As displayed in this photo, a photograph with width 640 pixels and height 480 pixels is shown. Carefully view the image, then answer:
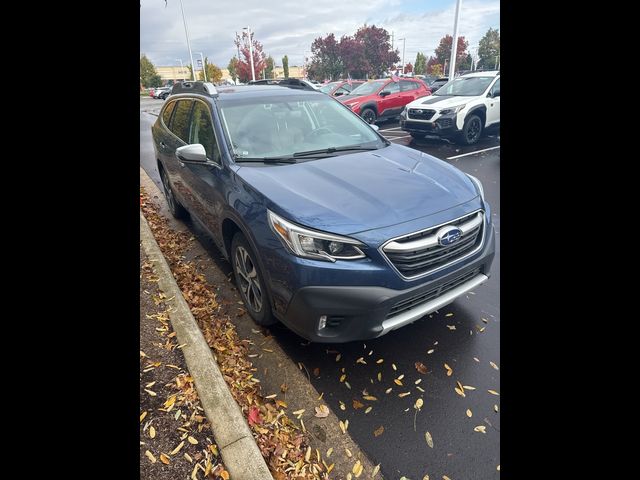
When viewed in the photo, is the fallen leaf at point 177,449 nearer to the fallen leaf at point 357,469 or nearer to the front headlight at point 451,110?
the fallen leaf at point 357,469

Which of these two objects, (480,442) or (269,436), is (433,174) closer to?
(480,442)

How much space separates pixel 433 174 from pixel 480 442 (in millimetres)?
1905

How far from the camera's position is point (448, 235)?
254 centimetres

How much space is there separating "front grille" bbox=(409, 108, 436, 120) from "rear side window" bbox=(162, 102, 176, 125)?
21.7 ft

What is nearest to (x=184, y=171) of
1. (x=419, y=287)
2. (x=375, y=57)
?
(x=419, y=287)

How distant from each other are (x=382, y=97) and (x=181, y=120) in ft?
31.5

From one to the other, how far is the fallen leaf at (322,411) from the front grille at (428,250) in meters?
1.00

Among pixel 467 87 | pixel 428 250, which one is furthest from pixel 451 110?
pixel 428 250

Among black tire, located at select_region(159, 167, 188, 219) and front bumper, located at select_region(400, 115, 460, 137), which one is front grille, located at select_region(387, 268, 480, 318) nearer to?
black tire, located at select_region(159, 167, 188, 219)

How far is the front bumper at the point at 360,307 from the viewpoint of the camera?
2350 millimetres

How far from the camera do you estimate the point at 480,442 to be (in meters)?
2.23

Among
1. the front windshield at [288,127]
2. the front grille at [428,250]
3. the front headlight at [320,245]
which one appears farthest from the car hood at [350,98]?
the front headlight at [320,245]
